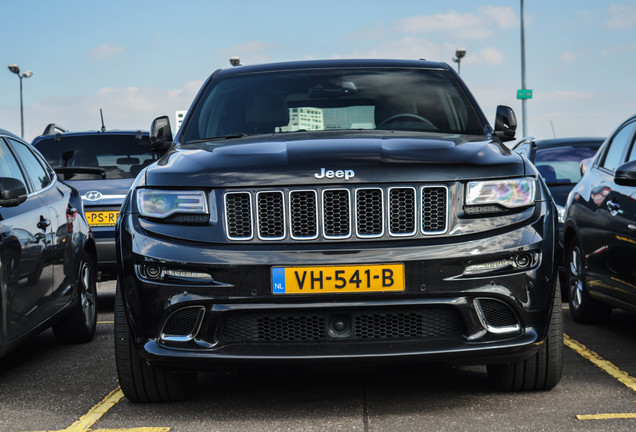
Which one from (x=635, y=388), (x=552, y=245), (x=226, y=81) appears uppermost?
(x=226, y=81)

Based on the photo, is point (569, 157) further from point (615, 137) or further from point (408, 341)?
point (408, 341)

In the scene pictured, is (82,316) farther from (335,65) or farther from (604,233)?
(604,233)

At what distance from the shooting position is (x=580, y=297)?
7996 mm

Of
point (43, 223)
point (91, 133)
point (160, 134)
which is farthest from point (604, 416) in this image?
point (91, 133)

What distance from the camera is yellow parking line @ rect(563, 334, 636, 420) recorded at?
464 centimetres

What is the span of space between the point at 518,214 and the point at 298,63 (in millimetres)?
2401

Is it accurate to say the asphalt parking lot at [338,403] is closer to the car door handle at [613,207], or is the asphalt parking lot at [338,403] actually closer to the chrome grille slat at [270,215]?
the chrome grille slat at [270,215]

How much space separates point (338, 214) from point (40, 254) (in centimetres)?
255

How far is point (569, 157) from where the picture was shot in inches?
469

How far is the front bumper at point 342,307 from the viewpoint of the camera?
14.9 ft

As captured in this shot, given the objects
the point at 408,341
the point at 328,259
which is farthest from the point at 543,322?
the point at 328,259

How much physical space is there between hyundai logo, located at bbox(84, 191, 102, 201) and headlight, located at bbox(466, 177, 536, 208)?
5.94 meters

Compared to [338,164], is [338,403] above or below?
below

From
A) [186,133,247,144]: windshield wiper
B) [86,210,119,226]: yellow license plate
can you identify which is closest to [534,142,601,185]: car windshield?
[86,210,119,226]: yellow license plate
